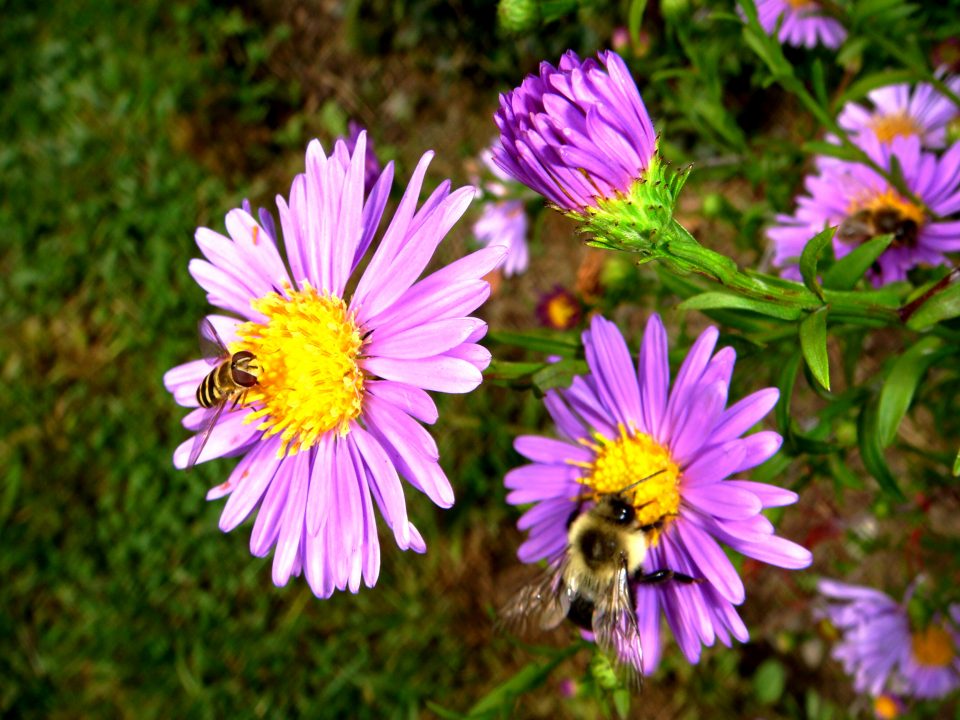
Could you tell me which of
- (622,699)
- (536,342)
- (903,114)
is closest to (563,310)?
(536,342)

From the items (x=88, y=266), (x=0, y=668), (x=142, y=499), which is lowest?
(x=0, y=668)

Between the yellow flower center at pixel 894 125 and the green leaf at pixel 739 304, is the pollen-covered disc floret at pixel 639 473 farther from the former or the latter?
the yellow flower center at pixel 894 125

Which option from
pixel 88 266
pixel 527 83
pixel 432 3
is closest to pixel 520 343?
pixel 527 83

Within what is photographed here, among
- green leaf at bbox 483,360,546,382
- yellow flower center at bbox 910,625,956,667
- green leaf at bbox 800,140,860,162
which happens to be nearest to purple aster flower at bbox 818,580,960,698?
yellow flower center at bbox 910,625,956,667

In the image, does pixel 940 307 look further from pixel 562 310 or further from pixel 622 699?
pixel 562 310

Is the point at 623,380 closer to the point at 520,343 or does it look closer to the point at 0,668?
the point at 520,343

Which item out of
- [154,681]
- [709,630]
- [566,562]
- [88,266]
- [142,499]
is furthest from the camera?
[88,266]

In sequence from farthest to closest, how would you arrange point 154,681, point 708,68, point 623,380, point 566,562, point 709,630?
point 154,681 < point 708,68 < point 566,562 < point 623,380 < point 709,630
